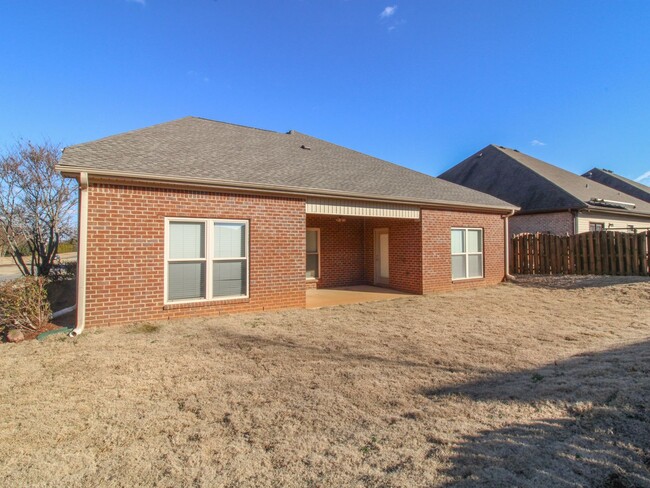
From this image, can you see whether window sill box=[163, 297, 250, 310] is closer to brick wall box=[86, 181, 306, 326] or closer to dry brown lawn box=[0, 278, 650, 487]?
brick wall box=[86, 181, 306, 326]

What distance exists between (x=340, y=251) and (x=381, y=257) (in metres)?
1.49

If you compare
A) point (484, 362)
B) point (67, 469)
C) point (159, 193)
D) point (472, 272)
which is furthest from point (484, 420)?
point (472, 272)

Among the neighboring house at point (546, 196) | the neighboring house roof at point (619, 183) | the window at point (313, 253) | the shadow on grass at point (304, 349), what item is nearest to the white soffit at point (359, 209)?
the window at point (313, 253)

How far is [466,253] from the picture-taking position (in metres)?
12.8

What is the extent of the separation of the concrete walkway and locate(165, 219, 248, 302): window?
220 cm

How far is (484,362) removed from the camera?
5293 millimetres

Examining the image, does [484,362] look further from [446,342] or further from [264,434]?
[264,434]

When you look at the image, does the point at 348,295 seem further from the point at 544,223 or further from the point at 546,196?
the point at 546,196

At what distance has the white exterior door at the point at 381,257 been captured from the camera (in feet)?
43.4

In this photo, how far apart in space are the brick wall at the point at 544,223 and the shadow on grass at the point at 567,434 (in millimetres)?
15069

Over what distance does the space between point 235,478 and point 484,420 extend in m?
2.29

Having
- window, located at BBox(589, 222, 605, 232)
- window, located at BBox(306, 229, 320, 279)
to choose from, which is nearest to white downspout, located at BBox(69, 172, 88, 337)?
window, located at BBox(306, 229, 320, 279)

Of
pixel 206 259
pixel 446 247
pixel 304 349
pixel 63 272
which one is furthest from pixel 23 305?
pixel 446 247

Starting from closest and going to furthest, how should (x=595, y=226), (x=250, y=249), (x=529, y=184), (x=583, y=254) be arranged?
1. (x=250, y=249)
2. (x=583, y=254)
3. (x=595, y=226)
4. (x=529, y=184)
